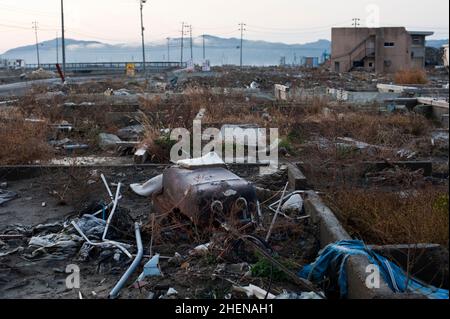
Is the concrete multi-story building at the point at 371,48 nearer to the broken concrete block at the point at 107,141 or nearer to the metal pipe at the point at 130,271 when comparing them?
the broken concrete block at the point at 107,141

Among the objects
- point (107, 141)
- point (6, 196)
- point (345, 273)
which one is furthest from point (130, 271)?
point (107, 141)

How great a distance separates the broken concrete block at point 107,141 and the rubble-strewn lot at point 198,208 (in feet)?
0.18

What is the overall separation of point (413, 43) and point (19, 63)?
64867mm

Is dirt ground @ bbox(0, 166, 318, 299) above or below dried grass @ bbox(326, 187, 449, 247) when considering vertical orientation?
below

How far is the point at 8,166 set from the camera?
8.78 metres

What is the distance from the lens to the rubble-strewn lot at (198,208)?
4.45 metres

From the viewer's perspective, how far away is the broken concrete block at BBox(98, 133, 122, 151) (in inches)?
437

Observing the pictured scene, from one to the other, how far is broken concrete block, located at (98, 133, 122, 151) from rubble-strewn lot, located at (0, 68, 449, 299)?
55 millimetres

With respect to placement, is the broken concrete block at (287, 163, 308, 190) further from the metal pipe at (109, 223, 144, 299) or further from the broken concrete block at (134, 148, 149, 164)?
the broken concrete block at (134, 148, 149, 164)

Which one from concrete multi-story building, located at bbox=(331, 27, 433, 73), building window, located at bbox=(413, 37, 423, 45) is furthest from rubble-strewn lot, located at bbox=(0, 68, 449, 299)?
building window, located at bbox=(413, 37, 423, 45)

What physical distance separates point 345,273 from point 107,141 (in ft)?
26.4

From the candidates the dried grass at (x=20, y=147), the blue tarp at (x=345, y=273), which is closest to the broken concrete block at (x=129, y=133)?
the dried grass at (x=20, y=147)

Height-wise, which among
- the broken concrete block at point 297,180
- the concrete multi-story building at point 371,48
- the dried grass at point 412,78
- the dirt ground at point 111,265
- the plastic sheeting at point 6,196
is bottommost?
the dirt ground at point 111,265
